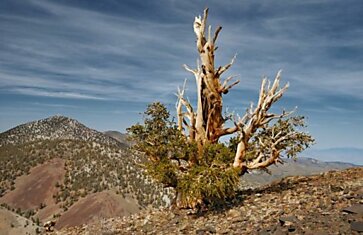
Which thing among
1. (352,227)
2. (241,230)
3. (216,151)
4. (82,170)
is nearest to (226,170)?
(216,151)

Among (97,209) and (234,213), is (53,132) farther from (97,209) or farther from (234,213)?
(234,213)

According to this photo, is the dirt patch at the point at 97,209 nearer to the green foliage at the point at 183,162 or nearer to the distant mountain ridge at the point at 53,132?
the green foliage at the point at 183,162

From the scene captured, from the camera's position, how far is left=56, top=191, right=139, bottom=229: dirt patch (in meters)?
46.2

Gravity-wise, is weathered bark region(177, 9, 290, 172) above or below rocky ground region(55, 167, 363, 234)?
above

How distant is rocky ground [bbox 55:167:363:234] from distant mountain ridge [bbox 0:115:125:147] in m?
108

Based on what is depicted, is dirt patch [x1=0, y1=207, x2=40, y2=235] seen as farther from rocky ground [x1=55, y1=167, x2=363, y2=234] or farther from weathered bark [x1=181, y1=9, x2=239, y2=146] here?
weathered bark [x1=181, y1=9, x2=239, y2=146]

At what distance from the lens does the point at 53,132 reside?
14062 cm

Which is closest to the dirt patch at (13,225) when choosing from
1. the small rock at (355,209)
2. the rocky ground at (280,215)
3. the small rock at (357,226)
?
the rocky ground at (280,215)

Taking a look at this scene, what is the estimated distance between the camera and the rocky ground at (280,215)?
43.2ft

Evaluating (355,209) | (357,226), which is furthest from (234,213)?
(357,226)

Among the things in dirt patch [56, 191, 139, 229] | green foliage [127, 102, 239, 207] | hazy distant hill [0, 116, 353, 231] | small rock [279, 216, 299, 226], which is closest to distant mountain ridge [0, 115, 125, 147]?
hazy distant hill [0, 116, 353, 231]

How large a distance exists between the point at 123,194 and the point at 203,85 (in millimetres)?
35975

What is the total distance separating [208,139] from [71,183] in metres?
45.7

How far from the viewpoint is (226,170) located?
18.0 metres
